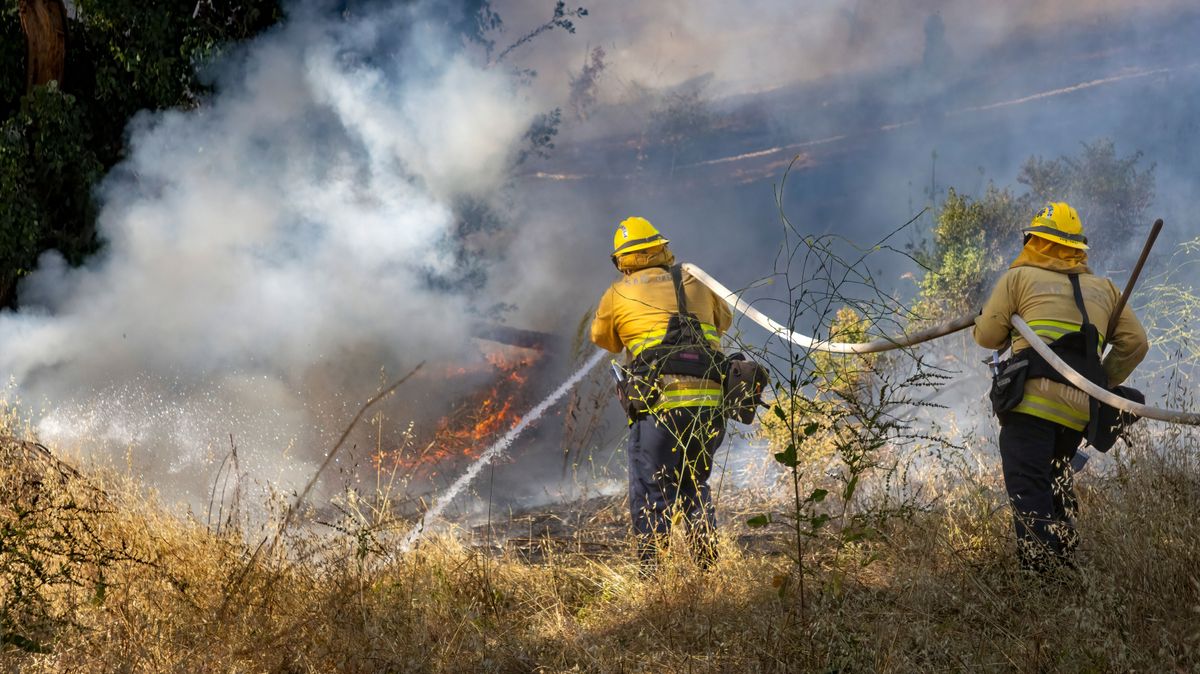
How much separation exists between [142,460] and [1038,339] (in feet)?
28.4

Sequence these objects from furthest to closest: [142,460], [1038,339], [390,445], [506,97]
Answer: [506,97] → [390,445] → [142,460] → [1038,339]

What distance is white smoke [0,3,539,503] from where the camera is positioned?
10.7 m

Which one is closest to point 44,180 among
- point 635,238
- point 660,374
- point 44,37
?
point 44,37

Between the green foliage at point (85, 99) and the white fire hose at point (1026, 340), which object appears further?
the green foliage at point (85, 99)

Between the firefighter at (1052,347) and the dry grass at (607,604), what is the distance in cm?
23

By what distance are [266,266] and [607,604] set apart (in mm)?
8810

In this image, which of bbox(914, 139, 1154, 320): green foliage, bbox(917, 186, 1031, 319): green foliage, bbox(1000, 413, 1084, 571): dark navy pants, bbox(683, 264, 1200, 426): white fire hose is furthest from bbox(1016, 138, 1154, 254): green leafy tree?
bbox(683, 264, 1200, 426): white fire hose

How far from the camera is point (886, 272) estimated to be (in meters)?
28.9

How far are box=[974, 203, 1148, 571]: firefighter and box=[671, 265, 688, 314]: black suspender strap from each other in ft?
4.70

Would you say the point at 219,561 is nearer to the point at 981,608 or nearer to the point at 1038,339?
the point at 981,608

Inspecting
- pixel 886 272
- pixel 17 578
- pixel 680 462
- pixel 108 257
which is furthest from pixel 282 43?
pixel 886 272

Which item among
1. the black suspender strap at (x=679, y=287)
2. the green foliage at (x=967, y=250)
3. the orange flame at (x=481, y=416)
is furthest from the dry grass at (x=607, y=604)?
the green foliage at (x=967, y=250)

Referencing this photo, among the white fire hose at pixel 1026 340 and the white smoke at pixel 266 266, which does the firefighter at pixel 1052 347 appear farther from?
the white smoke at pixel 266 266

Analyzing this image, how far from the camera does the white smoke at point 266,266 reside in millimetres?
10656
